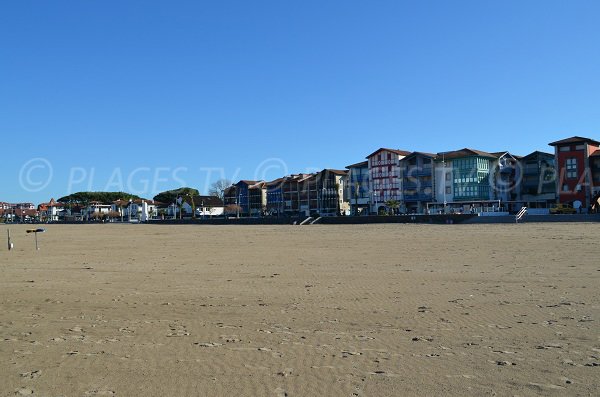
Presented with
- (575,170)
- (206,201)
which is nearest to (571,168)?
(575,170)

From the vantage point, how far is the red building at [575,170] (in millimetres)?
73375

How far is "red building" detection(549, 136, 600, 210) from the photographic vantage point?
241 ft

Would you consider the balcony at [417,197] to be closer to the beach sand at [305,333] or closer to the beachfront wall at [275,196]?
the beachfront wall at [275,196]

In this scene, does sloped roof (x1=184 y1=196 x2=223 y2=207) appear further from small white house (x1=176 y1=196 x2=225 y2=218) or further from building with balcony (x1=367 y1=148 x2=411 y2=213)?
building with balcony (x1=367 y1=148 x2=411 y2=213)

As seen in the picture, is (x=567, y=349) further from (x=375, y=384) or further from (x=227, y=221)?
(x=227, y=221)

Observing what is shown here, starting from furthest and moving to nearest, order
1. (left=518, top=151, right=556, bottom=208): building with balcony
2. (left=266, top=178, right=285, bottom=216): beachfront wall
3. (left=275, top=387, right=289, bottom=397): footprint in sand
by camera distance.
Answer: (left=266, top=178, right=285, bottom=216): beachfront wall < (left=518, top=151, right=556, bottom=208): building with balcony < (left=275, top=387, right=289, bottom=397): footprint in sand

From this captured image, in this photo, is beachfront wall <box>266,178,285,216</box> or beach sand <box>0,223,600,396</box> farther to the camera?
beachfront wall <box>266,178,285,216</box>

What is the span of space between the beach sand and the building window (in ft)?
219

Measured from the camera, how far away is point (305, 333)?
309 inches

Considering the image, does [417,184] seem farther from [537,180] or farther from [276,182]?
[276,182]

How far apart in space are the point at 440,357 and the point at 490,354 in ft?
2.20

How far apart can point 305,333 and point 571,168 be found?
77886 mm

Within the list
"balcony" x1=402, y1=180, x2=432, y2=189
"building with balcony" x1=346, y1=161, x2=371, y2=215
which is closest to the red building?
"balcony" x1=402, y1=180, x2=432, y2=189

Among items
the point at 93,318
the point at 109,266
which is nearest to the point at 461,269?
the point at 93,318
